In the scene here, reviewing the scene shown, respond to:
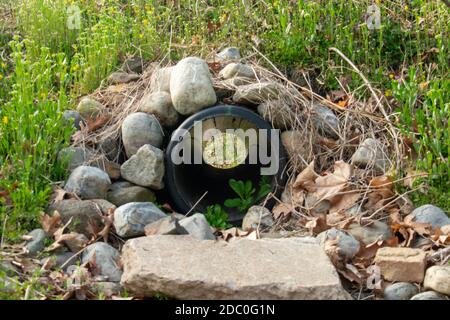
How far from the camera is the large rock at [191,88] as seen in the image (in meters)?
6.63

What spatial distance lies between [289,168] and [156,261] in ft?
6.98

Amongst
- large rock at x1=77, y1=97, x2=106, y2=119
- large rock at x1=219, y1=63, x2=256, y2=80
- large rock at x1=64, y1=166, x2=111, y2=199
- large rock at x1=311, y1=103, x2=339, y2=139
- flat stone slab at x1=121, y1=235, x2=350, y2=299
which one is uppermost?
large rock at x1=219, y1=63, x2=256, y2=80

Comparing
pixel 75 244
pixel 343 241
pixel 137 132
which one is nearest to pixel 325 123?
pixel 137 132

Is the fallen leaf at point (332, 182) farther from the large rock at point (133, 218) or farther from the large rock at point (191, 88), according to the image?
the large rock at point (133, 218)

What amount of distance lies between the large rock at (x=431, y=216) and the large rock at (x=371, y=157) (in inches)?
25.4

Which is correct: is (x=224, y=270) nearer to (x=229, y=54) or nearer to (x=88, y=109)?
(x=88, y=109)

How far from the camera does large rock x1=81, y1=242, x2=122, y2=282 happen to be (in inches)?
202

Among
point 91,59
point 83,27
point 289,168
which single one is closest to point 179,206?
point 289,168

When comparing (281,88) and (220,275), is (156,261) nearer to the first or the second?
(220,275)

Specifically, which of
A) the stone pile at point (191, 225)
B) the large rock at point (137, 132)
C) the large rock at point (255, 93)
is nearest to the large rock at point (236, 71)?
the stone pile at point (191, 225)

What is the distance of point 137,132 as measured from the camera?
6598 mm

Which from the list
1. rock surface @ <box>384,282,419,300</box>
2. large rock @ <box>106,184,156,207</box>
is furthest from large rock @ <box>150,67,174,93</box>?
rock surface @ <box>384,282,419,300</box>

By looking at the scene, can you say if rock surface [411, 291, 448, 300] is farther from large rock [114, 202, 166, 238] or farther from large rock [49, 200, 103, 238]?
large rock [49, 200, 103, 238]

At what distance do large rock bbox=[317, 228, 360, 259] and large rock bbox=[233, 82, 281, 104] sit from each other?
156 centimetres
